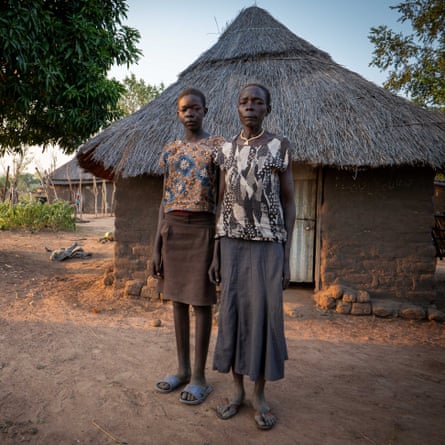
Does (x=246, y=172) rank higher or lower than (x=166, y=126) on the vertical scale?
lower

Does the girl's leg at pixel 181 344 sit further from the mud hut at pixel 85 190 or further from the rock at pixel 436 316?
the mud hut at pixel 85 190

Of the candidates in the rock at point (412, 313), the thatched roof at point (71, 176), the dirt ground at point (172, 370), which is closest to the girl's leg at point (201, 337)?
the dirt ground at point (172, 370)

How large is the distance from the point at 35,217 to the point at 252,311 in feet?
36.9

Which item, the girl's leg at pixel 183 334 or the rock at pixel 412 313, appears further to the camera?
the rock at pixel 412 313

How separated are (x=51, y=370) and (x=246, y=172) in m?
2.10

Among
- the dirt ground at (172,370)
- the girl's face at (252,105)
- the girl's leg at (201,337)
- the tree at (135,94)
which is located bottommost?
the dirt ground at (172,370)

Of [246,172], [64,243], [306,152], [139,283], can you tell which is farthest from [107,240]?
[246,172]

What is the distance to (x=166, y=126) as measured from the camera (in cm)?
464

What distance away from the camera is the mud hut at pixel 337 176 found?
13.7 ft

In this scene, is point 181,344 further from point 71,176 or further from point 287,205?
point 71,176

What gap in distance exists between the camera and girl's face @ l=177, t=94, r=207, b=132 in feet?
7.20

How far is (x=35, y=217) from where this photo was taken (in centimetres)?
1138

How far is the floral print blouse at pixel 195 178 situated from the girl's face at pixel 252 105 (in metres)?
0.28

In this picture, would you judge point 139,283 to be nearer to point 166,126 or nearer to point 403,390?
point 166,126
